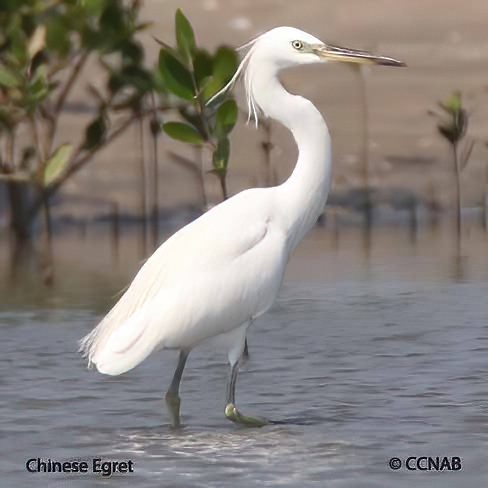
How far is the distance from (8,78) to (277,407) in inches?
426

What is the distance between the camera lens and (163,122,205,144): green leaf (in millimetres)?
11578

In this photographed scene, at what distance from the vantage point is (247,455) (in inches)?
244

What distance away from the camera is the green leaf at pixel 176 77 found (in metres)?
11.7

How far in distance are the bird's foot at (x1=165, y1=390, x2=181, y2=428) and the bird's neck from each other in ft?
3.55

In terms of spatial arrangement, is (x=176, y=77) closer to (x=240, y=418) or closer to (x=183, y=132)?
(x=183, y=132)

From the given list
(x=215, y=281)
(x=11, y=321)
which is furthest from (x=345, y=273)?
(x=215, y=281)

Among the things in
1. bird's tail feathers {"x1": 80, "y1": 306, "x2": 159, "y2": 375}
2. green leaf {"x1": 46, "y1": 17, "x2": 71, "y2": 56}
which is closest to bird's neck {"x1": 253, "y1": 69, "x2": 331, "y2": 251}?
bird's tail feathers {"x1": 80, "y1": 306, "x2": 159, "y2": 375}

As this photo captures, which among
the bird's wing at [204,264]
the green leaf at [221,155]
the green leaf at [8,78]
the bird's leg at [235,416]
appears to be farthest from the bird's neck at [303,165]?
the green leaf at [8,78]

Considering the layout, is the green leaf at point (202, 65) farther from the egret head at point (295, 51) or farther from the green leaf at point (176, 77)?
the egret head at point (295, 51)

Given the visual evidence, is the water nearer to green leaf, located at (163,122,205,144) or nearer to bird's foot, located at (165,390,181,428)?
bird's foot, located at (165,390,181,428)

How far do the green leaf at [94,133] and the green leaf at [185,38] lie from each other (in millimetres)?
7902

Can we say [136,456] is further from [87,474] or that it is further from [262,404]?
[262,404]

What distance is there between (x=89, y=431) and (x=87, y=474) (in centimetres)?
107

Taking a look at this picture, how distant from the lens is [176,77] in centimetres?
1173
